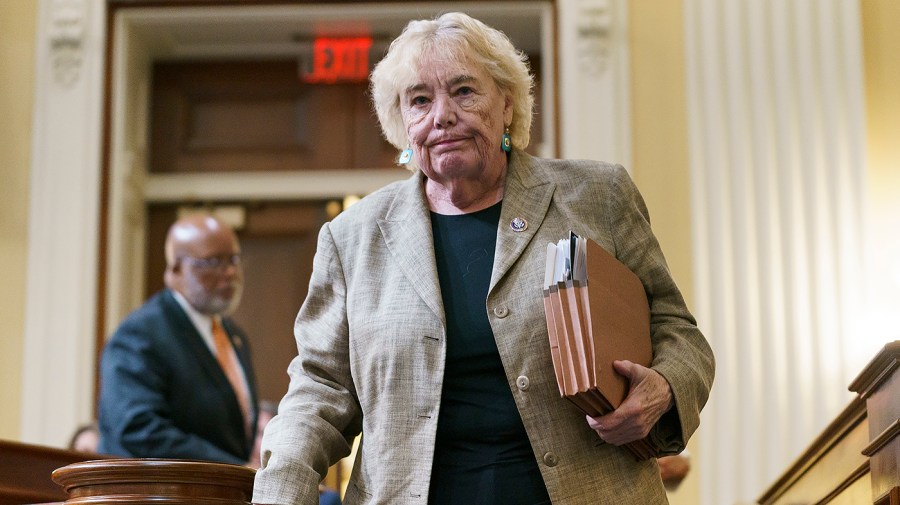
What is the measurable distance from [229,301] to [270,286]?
1952 millimetres

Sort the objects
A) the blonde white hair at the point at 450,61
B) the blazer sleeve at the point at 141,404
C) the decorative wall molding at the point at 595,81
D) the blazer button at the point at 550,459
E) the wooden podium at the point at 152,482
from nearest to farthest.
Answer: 1. the wooden podium at the point at 152,482
2. the blazer button at the point at 550,459
3. the blonde white hair at the point at 450,61
4. the blazer sleeve at the point at 141,404
5. the decorative wall molding at the point at 595,81

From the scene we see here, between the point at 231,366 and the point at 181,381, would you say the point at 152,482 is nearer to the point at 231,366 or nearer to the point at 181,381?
the point at 181,381

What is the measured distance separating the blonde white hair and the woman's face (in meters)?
0.02

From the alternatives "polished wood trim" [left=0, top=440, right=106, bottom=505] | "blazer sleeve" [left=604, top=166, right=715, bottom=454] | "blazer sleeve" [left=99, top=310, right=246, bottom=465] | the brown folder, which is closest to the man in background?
"blazer sleeve" [left=99, top=310, right=246, bottom=465]

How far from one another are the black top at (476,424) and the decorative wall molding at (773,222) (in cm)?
362

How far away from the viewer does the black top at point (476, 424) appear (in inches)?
89.5

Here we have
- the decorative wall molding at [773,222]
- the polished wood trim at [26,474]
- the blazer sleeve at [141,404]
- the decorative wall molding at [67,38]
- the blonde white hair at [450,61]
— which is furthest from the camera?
the decorative wall molding at [67,38]

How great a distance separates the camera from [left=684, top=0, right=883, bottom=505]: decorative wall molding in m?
5.77

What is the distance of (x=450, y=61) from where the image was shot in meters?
2.50

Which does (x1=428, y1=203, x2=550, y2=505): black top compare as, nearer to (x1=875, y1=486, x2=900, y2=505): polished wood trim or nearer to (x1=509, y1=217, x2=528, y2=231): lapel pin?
(x1=509, y1=217, x2=528, y2=231): lapel pin

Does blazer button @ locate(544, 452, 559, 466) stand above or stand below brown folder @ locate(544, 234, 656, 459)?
below

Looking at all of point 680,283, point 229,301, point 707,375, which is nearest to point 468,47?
point 707,375

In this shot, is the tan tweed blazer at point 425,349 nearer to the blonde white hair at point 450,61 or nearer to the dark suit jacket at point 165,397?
the blonde white hair at point 450,61

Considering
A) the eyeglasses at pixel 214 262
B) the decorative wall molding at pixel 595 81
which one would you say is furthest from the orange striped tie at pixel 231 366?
the decorative wall molding at pixel 595 81
